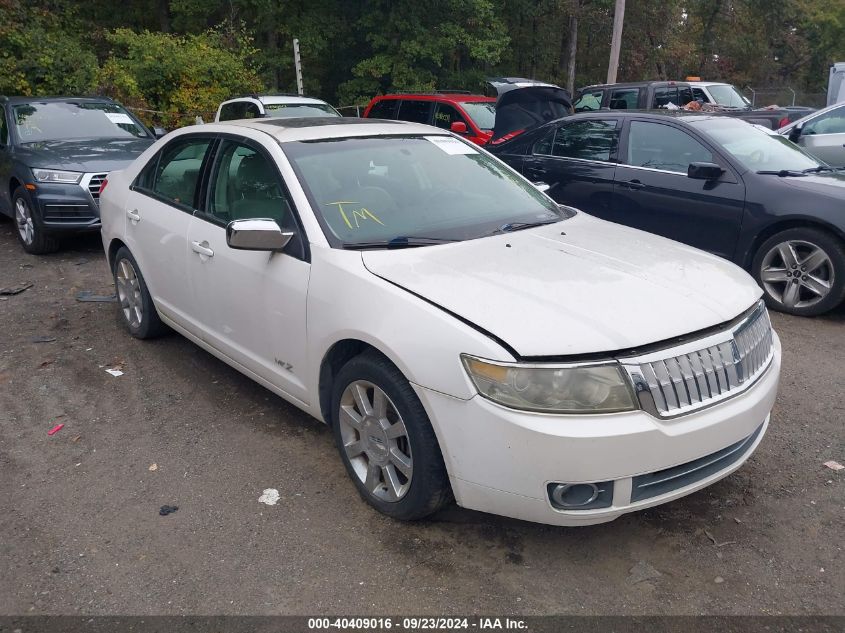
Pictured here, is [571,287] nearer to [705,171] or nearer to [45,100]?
[705,171]

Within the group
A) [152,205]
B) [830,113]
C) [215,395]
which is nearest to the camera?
[215,395]

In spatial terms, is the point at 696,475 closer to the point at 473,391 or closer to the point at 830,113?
the point at 473,391

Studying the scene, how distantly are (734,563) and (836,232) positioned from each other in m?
3.84

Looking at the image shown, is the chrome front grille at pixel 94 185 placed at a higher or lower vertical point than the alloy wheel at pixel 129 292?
higher

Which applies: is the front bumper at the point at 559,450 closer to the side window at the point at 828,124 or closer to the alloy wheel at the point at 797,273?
the alloy wheel at the point at 797,273

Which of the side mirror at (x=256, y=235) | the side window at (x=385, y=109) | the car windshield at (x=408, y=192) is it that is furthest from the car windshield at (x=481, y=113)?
the side mirror at (x=256, y=235)

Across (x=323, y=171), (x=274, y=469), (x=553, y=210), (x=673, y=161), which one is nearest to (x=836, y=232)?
(x=673, y=161)

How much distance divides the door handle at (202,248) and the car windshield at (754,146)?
15.2 ft

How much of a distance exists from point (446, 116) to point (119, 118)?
5.20 metres

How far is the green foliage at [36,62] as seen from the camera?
13.9m

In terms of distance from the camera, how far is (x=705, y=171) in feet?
20.5

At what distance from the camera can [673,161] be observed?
6.67 meters

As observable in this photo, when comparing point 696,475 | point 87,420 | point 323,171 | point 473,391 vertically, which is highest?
point 323,171

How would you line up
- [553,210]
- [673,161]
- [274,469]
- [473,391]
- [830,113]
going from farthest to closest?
[830,113] < [673,161] < [553,210] < [274,469] < [473,391]
